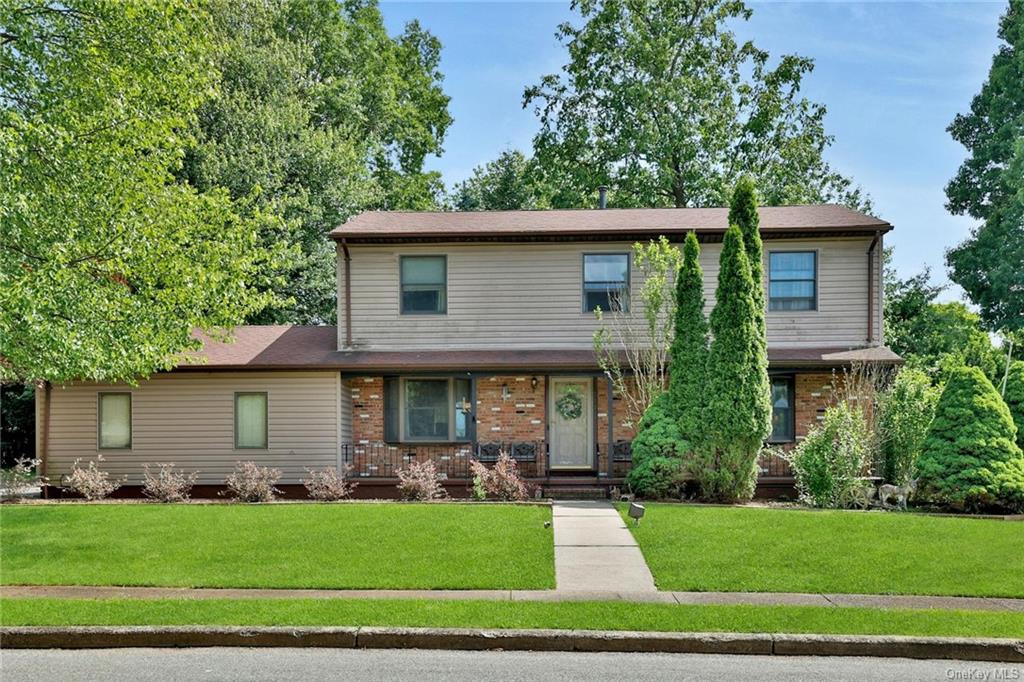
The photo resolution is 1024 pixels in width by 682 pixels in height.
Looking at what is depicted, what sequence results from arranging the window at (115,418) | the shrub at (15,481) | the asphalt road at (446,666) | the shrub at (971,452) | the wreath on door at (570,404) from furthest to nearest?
1. the wreath on door at (570,404)
2. the window at (115,418)
3. the shrub at (15,481)
4. the shrub at (971,452)
5. the asphalt road at (446,666)

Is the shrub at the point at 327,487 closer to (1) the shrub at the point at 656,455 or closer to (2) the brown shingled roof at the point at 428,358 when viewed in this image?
(2) the brown shingled roof at the point at 428,358

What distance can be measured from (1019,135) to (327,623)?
28905mm

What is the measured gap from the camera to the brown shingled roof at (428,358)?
1659 cm

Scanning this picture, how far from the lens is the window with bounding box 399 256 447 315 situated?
18.0 meters

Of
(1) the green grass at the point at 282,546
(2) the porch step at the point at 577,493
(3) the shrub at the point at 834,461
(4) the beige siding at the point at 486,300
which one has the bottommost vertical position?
(2) the porch step at the point at 577,493

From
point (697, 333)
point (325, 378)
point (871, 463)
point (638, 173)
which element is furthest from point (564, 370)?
point (638, 173)

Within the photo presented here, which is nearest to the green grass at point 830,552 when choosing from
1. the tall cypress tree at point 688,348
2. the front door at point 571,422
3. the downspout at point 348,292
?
the tall cypress tree at point 688,348

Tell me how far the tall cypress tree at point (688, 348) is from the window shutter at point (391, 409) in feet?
20.9

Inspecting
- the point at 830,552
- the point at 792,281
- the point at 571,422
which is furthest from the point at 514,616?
the point at 792,281

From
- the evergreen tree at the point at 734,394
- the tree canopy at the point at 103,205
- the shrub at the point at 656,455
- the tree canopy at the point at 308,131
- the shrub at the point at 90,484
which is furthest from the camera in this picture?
the tree canopy at the point at 308,131

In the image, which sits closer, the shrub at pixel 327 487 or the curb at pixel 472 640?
the curb at pixel 472 640

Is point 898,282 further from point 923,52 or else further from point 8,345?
point 8,345

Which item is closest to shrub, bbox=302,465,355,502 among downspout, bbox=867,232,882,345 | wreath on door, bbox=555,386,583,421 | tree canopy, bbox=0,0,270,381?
tree canopy, bbox=0,0,270,381

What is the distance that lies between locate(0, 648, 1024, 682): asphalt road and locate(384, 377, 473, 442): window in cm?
1091
